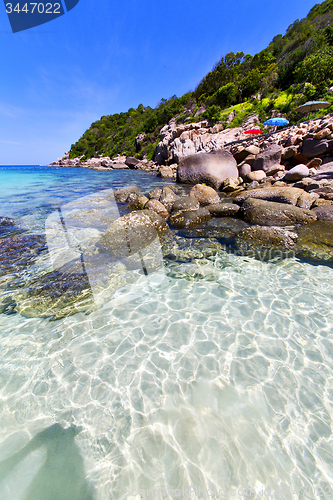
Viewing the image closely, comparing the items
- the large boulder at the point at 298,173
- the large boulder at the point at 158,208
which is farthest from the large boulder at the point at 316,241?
the large boulder at the point at 298,173

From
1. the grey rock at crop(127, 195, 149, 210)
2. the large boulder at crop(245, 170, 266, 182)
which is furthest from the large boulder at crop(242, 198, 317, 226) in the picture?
the large boulder at crop(245, 170, 266, 182)

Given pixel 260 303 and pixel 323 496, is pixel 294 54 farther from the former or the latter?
pixel 323 496

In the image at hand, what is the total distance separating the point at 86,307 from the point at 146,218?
345 centimetres

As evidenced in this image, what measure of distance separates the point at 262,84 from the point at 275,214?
4003 centimetres

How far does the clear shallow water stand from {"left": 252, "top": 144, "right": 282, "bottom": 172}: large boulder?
11.5m

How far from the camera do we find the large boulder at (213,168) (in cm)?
1270

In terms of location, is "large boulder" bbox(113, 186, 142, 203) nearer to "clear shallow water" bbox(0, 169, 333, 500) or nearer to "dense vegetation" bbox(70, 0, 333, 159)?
"clear shallow water" bbox(0, 169, 333, 500)

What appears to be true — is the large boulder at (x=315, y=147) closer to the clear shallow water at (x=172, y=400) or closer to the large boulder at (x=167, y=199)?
the large boulder at (x=167, y=199)

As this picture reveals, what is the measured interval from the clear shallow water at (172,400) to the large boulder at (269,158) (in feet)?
37.6

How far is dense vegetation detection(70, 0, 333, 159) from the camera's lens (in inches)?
930

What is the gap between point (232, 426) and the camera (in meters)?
1.86

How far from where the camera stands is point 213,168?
42.1 ft

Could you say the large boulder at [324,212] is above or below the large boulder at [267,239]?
above

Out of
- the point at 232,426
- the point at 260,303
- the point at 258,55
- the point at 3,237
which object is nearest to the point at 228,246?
the point at 260,303
